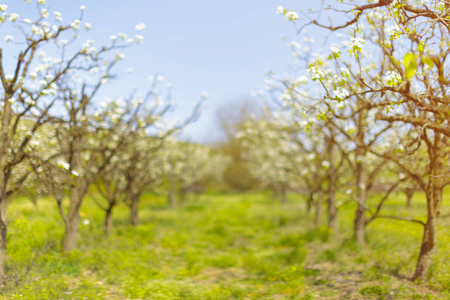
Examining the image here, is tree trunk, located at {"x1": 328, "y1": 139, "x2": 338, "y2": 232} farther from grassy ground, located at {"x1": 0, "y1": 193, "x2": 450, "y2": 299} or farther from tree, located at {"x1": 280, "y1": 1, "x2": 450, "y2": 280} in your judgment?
tree, located at {"x1": 280, "y1": 1, "x2": 450, "y2": 280}

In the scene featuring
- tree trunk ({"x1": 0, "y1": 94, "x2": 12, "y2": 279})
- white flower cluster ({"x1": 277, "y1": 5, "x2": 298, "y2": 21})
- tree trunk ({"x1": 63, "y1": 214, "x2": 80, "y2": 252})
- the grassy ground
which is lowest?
the grassy ground

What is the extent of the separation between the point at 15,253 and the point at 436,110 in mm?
9463

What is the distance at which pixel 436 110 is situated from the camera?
17.5ft

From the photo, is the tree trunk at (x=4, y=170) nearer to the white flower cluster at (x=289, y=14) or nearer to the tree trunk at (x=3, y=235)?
the tree trunk at (x=3, y=235)

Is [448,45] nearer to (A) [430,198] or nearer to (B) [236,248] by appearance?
(A) [430,198]

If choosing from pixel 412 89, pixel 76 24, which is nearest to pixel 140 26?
pixel 76 24

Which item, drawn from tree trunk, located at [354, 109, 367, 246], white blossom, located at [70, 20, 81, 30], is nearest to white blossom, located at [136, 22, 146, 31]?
white blossom, located at [70, 20, 81, 30]

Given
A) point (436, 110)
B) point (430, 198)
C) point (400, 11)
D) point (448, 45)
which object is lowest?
point (430, 198)

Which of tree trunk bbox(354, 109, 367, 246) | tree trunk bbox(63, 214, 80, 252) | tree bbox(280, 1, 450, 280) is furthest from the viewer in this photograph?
tree trunk bbox(354, 109, 367, 246)

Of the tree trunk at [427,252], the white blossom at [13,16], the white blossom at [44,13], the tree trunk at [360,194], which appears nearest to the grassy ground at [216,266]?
the tree trunk at [427,252]

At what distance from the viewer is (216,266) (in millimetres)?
10398

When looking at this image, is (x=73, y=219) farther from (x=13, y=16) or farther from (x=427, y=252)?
(x=427, y=252)

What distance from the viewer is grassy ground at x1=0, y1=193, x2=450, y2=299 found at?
7172mm

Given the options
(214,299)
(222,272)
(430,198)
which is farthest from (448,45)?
(222,272)
